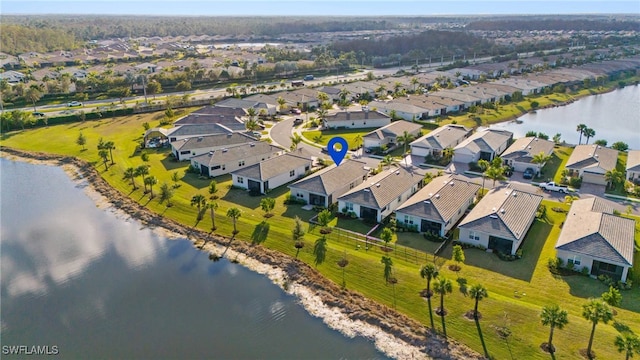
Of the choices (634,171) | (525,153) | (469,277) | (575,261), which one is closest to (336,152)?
(525,153)

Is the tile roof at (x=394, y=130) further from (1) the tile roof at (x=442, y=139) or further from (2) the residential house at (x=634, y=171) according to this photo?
(2) the residential house at (x=634, y=171)

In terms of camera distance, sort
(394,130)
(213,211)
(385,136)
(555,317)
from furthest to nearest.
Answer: (394,130), (385,136), (213,211), (555,317)

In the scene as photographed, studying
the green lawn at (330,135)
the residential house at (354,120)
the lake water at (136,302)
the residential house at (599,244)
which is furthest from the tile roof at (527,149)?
the lake water at (136,302)

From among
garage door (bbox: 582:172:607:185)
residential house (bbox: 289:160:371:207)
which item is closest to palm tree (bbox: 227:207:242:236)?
residential house (bbox: 289:160:371:207)

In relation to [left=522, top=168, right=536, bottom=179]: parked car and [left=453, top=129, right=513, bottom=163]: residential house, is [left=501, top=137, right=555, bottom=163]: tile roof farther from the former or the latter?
[left=453, top=129, right=513, bottom=163]: residential house

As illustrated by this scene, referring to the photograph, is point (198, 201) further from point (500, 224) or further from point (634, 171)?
point (634, 171)

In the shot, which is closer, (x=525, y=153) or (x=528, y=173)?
(x=528, y=173)

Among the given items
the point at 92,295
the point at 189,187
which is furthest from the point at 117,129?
the point at 92,295
